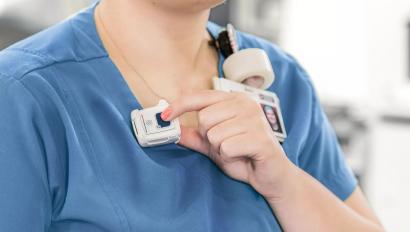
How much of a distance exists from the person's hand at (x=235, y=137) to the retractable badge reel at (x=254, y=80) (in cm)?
10

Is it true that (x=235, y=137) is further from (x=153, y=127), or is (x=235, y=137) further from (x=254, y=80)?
(x=254, y=80)

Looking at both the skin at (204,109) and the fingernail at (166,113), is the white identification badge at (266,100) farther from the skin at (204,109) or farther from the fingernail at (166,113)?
the fingernail at (166,113)

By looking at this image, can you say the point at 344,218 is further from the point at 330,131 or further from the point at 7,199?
the point at 7,199

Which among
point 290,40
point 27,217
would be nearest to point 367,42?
point 290,40

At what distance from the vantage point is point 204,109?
88 cm

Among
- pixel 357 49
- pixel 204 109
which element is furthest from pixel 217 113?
pixel 357 49

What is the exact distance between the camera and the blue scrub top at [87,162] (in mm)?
790

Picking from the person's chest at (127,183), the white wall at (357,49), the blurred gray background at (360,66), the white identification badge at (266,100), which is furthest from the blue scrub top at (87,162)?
the white wall at (357,49)

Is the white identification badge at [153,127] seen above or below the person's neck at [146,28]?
below

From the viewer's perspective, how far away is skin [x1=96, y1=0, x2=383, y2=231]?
873 mm

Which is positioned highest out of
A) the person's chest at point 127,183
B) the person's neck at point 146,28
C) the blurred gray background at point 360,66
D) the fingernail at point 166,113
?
the person's neck at point 146,28

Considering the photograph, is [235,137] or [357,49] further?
[357,49]

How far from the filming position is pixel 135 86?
0.96 metres

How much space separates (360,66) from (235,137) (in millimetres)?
2023
